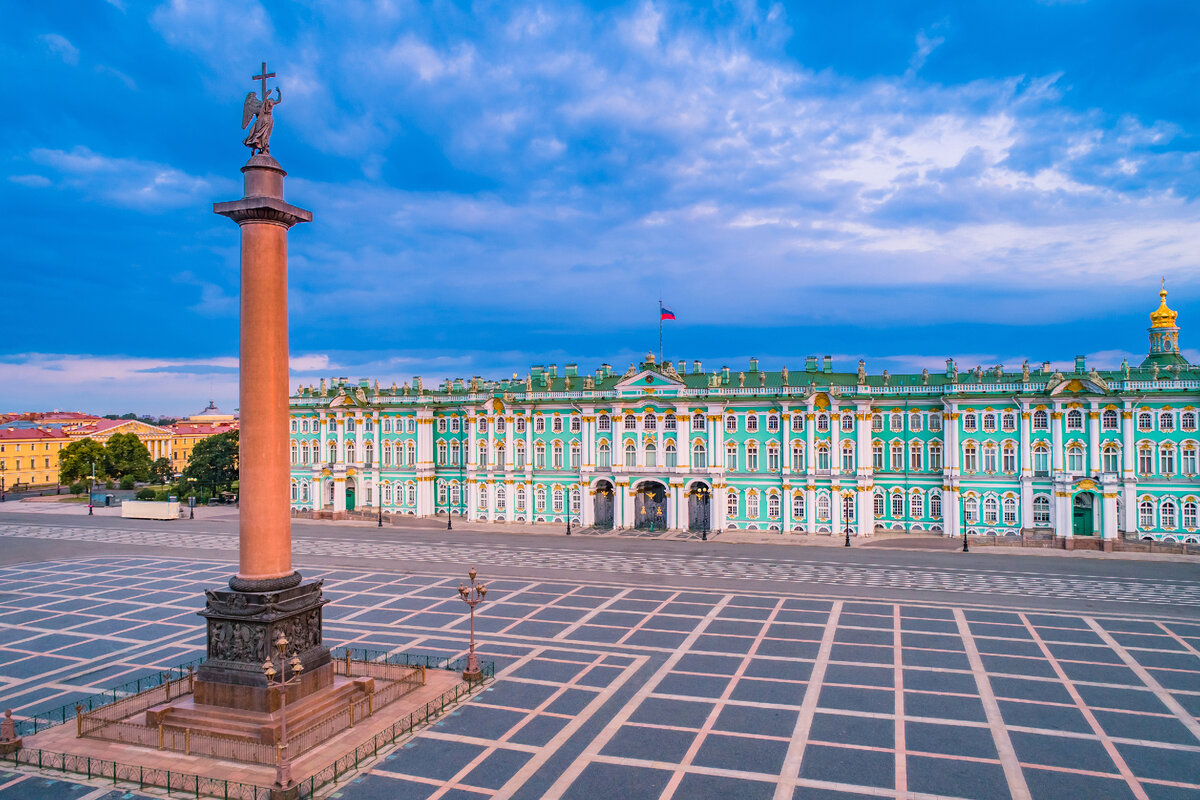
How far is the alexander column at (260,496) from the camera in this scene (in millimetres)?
21688

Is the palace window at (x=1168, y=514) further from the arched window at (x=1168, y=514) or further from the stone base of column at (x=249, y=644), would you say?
the stone base of column at (x=249, y=644)

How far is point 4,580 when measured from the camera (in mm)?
45031

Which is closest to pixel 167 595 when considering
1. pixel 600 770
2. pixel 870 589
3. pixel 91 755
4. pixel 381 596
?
pixel 381 596

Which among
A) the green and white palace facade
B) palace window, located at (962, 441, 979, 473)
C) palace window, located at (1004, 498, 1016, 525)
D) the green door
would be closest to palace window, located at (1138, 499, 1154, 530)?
the green and white palace facade

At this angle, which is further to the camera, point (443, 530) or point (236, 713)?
point (443, 530)

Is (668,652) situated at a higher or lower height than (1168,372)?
lower

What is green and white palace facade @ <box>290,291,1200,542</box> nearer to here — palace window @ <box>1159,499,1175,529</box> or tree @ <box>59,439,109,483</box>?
palace window @ <box>1159,499,1175,529</box>

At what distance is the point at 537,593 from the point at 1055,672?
2267cm

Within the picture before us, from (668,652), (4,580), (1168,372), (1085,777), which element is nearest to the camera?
(1085,777)

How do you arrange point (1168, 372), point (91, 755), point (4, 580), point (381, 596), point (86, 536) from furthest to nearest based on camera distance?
point (86, 536) → point (1168, 372) → point (4, 580) → point (381, 596) → point (91, 755)

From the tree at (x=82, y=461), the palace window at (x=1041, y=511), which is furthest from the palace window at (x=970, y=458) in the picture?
the tree at (x=82, y=461)

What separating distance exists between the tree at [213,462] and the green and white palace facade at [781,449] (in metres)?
21.5

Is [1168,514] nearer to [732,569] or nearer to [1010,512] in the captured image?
[1010,512]

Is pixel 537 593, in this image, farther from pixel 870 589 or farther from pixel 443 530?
pixel 443 530
